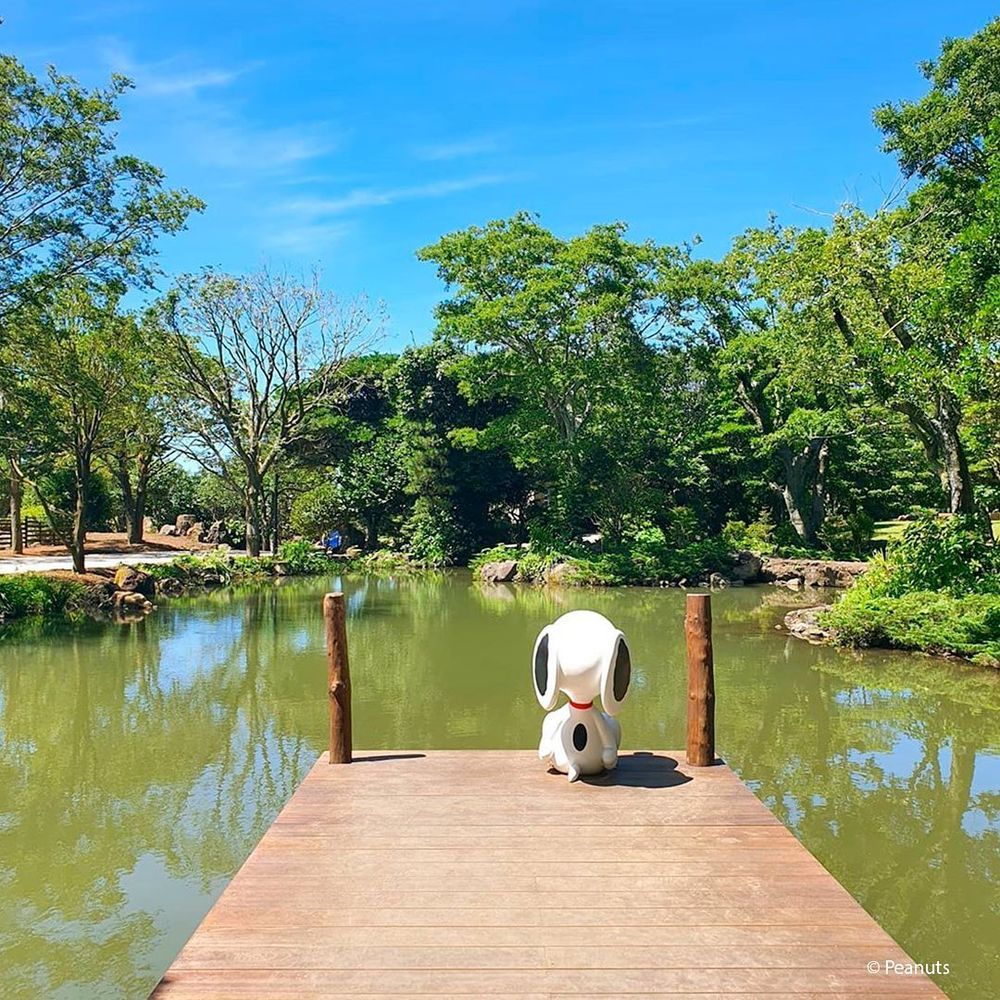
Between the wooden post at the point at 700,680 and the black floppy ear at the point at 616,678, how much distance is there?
0.60 meters

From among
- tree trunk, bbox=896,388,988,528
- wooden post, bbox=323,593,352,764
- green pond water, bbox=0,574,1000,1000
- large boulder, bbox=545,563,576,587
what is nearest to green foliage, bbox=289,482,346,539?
large boulder, bbox=545,563,576,587

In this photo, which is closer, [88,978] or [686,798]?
[88,978]

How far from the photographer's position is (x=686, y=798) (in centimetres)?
480

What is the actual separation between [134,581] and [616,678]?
17.5 m

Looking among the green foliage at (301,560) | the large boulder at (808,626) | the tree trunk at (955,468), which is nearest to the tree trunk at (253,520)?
the green foliage at (301,560)

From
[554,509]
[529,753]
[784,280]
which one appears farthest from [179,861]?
[554,509]

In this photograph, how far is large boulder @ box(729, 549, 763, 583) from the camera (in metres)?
22.8

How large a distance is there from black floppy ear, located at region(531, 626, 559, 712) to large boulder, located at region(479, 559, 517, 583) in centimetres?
1900

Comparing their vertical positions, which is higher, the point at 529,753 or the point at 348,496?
the point at 348,496

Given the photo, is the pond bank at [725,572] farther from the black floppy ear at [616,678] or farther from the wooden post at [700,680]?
the black floppy ear at [616,678]

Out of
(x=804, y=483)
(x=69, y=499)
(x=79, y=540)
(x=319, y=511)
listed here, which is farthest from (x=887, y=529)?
(x=69, y=499)

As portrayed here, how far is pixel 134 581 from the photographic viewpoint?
1988 cm

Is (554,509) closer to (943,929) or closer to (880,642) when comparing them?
(880,642)

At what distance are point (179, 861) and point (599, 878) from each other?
3.10m
